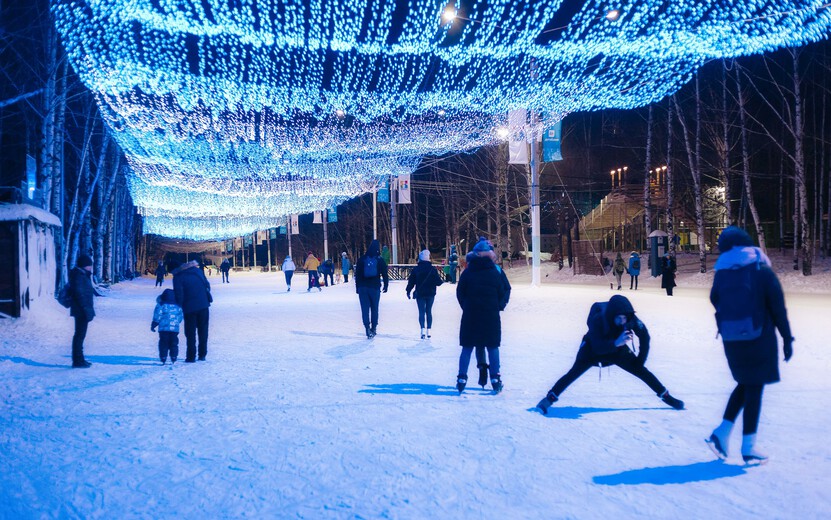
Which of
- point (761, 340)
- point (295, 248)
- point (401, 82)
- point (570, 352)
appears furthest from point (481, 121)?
point (295, 248)

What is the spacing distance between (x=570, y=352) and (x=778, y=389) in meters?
3.11

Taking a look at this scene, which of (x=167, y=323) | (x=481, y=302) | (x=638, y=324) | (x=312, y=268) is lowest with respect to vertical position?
(x=167, y=323)

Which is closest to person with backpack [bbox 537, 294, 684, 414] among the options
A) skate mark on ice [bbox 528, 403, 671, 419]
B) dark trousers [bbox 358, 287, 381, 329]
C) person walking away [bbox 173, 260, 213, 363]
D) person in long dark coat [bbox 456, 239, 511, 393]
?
skate mark on ice [bbox 528, 403, 671, 419]

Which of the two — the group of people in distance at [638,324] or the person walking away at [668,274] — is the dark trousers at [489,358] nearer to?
the group of people in distance at [638,324]

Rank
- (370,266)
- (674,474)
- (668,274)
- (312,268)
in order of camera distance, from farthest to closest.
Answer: (312,268), (668,274), (370,266), (674,474)

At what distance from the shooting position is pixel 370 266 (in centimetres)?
1072

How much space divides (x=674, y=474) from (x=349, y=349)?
258 inches

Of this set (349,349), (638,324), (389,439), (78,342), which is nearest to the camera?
(389,439)

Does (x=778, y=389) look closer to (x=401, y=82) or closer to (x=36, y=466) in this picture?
(x=36, y=466)

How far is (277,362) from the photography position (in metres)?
8.86

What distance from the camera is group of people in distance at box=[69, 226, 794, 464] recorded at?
4.00m

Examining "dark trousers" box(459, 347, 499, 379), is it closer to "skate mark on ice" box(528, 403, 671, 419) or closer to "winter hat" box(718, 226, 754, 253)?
"skate mark on ice" box(528, 403, 671, 419)

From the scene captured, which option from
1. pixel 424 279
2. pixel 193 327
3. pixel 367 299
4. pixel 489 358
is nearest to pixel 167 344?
pixel 193 327

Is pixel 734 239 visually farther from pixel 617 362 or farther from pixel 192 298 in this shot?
pixel 192 298
